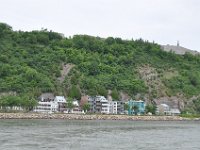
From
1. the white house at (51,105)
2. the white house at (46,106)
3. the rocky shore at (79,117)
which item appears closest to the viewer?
the rocky shore at (79,117)

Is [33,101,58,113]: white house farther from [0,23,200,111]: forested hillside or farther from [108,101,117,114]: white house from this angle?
[108,101,117,114]: white house

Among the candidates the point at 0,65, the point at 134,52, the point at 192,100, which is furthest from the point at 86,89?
the point at 134,52

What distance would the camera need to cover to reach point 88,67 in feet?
384

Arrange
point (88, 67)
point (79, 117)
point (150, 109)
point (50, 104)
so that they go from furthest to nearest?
1. point (88, 67)
2. point (150, 109)
3. point (50, 104)
4. point (79, 117)

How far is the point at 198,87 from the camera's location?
12519 centimetres

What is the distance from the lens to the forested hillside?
102m

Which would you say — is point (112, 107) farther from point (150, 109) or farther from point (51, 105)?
point (51, 105)

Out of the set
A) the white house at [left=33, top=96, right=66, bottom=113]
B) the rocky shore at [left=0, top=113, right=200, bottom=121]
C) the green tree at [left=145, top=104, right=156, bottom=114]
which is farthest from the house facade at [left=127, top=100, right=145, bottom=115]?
the white house at [left=33, top=96, right=66, bottom=113]

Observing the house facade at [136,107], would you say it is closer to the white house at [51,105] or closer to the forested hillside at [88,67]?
the forested hillside at [88,67]

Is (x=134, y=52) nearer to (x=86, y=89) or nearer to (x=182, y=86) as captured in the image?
(x=182, y=86)

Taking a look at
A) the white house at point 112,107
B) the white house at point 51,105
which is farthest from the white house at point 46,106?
the white house at point 112,107

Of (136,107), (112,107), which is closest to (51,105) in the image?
(112,107)

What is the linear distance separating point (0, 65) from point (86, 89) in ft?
65.3

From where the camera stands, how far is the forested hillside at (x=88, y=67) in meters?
102
